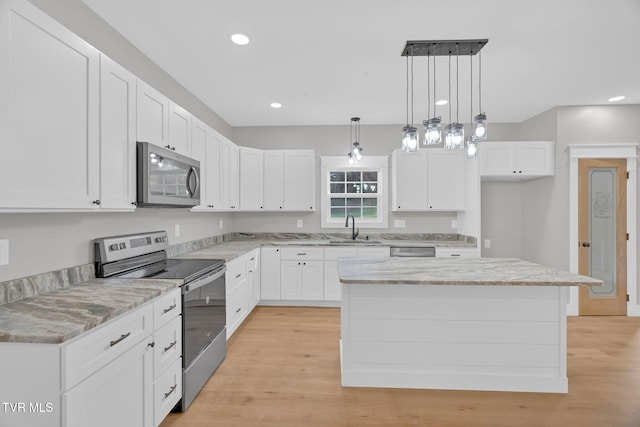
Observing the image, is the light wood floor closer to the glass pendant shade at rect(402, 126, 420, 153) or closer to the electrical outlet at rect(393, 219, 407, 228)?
the glass pendant shade at rect(402, 126, 420, 153)

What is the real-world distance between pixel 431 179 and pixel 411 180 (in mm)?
282

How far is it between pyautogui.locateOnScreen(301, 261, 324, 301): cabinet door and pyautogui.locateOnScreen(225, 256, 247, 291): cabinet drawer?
974 mm

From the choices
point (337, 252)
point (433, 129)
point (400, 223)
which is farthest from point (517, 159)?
point (337, 252)

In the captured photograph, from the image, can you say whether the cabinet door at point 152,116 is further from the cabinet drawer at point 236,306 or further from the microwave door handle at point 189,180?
the cabinet drawer at point 236,306

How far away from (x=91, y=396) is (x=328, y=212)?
155 inches

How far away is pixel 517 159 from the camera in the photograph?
4211mm

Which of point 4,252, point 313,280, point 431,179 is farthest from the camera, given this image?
point 431,179

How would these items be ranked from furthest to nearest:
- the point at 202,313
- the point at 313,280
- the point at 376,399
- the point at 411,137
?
1. the point at 313,280
2. the point at 411,137
3. the point at 202,313
4. the point at 376,399

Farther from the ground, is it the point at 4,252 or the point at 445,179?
the point at 445,179

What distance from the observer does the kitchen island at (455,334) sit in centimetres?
230

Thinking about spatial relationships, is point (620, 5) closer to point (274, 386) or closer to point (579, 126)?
point (579, 126)

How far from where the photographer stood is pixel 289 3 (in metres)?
2.06

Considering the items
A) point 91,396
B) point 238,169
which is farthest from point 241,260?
point 91,396

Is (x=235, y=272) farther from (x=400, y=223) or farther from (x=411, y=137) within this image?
(x=400, y=223)
